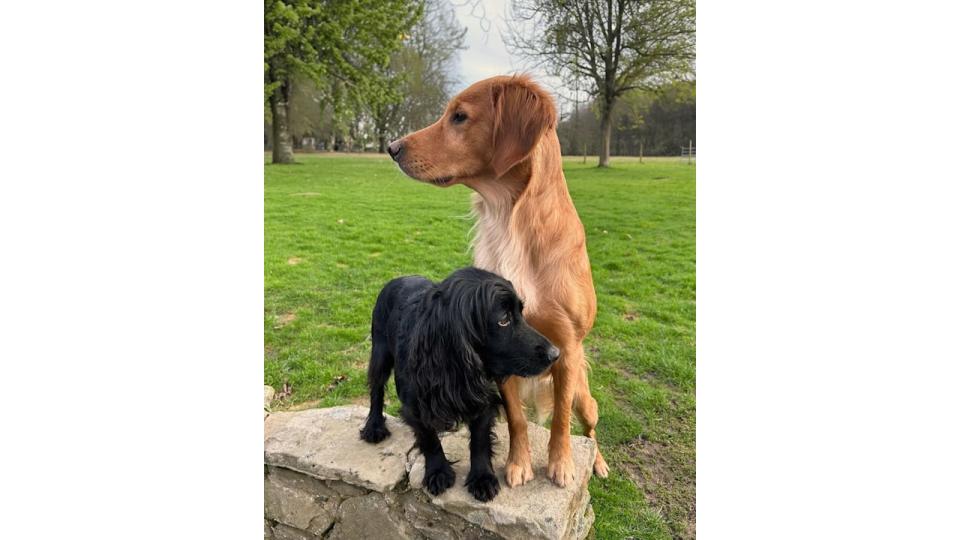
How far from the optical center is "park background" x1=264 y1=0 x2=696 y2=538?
227 cm

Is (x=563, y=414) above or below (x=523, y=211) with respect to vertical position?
below

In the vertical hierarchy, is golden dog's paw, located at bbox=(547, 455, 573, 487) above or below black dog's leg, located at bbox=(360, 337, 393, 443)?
below

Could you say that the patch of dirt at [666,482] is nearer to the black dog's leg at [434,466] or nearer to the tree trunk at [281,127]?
the black dog's leg at [434,466]

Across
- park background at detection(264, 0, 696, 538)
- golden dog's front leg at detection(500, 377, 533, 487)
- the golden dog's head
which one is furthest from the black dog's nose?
golden dog's front leg at detection(500, 377, 533, 487)

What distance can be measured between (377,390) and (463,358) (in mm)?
855

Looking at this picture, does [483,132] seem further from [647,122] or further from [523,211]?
[647,122]

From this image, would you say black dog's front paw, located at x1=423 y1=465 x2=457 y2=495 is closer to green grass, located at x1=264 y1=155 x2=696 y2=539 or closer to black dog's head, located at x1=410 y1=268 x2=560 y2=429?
black dog's head, located at x1=410 y1=268 x2=560 y2=429

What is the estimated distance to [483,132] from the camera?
167 cm

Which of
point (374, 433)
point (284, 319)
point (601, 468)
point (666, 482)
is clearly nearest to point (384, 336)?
point (374, 433)

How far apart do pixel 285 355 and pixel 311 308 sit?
463mm

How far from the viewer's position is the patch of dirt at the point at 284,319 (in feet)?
12.7

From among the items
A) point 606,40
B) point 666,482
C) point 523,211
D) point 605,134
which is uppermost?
point 606,40

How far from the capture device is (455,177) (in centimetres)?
170

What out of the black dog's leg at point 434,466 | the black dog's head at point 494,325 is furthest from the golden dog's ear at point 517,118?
the black dog's leg at point 434,466
